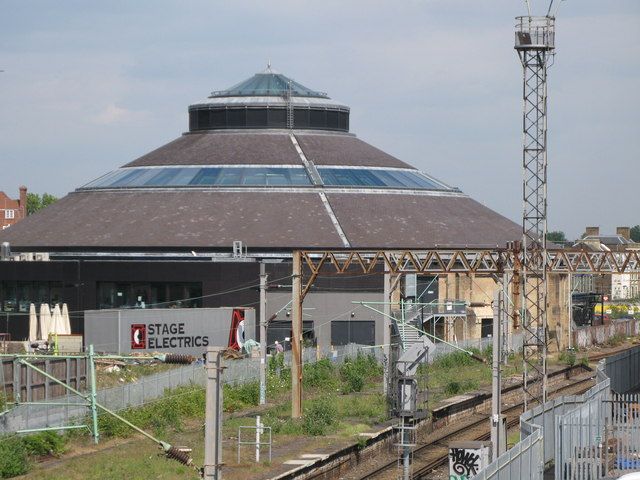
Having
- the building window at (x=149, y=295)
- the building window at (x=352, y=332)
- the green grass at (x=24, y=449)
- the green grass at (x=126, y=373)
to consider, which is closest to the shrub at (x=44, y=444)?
the green grass at (x=24, y=449)

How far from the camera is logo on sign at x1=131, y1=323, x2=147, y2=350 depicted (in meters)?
72.0

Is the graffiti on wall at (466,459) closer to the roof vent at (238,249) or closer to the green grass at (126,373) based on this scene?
the green grass at (126,373)

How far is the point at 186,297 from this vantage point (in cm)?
9075

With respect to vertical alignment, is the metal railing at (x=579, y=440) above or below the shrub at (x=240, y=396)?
above

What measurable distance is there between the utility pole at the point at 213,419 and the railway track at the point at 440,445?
20464mm

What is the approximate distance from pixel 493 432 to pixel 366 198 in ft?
242

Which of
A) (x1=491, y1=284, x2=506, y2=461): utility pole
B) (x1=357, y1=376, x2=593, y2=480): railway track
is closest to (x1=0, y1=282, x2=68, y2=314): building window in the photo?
(x1=357, y1=376, x2=593, y2=480): railway track

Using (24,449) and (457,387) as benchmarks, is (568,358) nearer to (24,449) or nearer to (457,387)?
(457,387)

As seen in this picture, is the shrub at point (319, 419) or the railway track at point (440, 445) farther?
the shrub at point (319, 419)

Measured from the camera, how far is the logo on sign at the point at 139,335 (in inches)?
2835

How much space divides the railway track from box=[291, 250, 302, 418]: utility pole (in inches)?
224

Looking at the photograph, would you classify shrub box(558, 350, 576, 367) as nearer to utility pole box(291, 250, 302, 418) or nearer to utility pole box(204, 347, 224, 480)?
utility pole box(291, 250, 302, 418)

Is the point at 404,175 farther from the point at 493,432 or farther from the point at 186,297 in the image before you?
the point at 493,432

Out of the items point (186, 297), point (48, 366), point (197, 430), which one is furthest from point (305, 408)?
point (186, 297)
